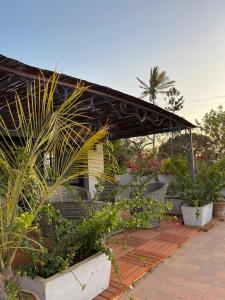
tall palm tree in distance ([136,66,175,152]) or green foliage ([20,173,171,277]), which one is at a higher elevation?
Result: tall palm tree in distance ([136,66,175,152])

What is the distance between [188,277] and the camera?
3.35 metres

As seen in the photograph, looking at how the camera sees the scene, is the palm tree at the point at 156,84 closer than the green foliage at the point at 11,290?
No

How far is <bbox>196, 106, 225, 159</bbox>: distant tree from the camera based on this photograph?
40.2 ft

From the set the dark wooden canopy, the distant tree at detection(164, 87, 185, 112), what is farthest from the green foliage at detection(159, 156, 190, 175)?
the distant tree at detection(164, 87, 185, 112)

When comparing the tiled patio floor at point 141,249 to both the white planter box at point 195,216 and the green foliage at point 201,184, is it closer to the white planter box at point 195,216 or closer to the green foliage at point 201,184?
the white planter box at point 195,216

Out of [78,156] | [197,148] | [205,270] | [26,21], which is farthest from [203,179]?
[197,148]

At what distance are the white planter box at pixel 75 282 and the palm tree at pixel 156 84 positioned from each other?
23338 mm

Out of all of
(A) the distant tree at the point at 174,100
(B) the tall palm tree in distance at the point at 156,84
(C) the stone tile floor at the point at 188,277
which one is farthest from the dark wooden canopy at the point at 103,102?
(B) the tall palm tree in distance at the point at 156,84

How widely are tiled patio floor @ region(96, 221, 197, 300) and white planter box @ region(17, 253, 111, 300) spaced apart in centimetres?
16

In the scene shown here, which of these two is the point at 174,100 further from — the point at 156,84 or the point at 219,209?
the point at 219,209

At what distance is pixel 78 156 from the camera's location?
6.47 feet

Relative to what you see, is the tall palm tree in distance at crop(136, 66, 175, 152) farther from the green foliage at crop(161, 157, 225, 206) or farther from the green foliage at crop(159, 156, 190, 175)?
the green foliage at crop(161, 157, 225, 206)

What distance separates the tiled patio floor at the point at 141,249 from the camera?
10.1ft

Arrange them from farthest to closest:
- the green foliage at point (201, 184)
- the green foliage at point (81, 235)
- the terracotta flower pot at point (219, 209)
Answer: the terracotta flower pot at point (219, 209)
the green foliage at point (201, 184)
the green foliage at point (81, 235)
